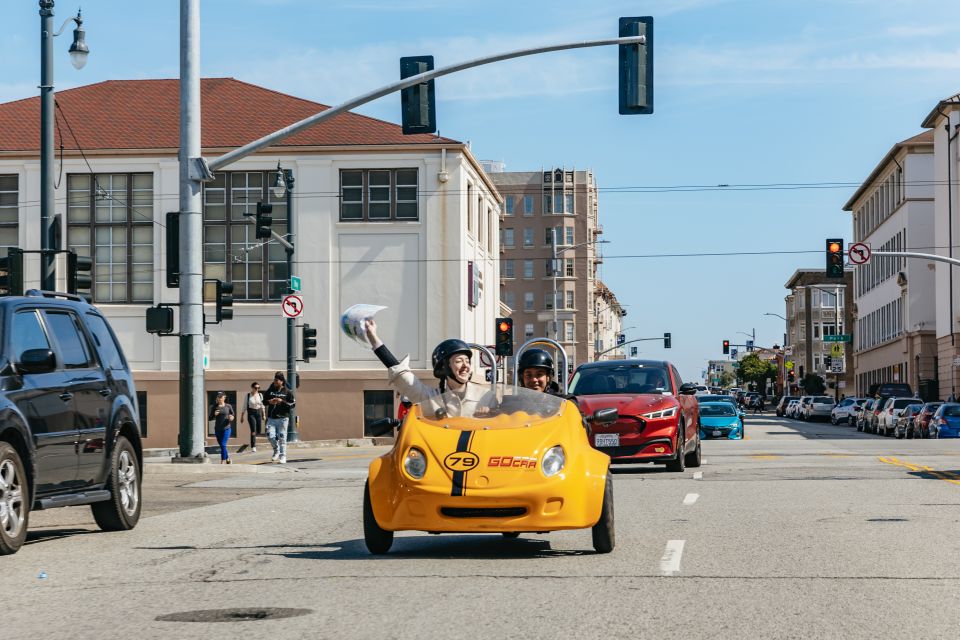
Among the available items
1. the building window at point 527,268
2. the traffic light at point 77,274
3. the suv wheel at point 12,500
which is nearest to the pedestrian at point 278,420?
the traffic light at point 77,274

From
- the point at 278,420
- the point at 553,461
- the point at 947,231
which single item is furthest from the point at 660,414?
the point at 947,231

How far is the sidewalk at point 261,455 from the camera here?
79.4 feet

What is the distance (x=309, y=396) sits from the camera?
55031 millimetres

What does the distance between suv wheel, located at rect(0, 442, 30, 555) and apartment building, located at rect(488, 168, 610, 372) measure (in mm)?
127707

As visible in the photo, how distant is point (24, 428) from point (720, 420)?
35.8 meters

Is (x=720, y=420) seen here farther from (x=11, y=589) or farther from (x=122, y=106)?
(x=11, y=589)

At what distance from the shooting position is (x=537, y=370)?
39.5 ft

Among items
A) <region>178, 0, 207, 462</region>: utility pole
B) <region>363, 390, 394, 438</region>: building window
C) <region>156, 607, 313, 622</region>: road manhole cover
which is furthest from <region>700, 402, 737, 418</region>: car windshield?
<region>156, 607, 313, 622</region>: road manhole cover

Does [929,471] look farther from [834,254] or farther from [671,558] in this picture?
[834,254]

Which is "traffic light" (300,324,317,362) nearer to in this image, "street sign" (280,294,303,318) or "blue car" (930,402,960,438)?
"street sign" (280,294,303,318)

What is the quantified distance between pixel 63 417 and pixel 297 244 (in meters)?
43.5

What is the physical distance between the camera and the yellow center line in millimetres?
20728

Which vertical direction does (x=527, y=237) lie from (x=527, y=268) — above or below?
above

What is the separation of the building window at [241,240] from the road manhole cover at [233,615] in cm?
4767
